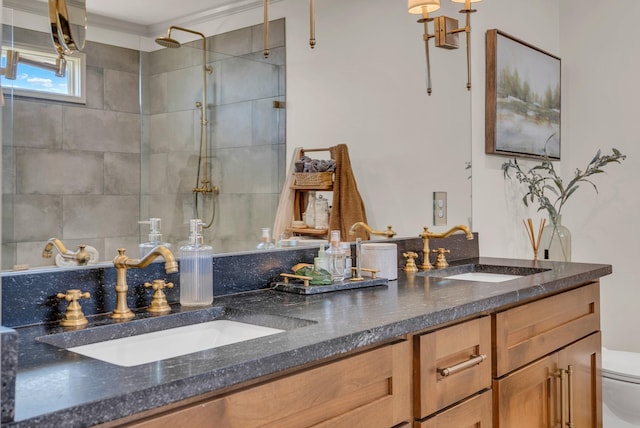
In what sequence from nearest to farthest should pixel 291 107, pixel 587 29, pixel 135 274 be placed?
pixel 135 274, pixel 291 107, pixel 587 29

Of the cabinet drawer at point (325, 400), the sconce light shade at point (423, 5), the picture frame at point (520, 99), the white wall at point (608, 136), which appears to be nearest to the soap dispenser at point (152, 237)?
the cabinet drawer at point (325, 400)

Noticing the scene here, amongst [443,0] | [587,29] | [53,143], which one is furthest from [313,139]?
[587,29]

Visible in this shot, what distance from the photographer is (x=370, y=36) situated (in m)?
2.20

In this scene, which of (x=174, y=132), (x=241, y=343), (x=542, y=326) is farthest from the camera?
(x=542, y=326)

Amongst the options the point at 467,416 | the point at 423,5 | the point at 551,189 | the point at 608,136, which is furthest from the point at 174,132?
the point at 608,136

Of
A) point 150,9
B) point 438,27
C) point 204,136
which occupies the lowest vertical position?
point 204,136

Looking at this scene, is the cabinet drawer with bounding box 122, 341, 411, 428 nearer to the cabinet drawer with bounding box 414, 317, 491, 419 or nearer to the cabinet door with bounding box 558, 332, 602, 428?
the cabinet drawer with bounding box 414, 317, 491, 419

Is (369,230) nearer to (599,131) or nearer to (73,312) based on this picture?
(73,312)

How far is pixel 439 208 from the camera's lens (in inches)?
97.2

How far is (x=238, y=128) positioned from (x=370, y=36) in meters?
0.78

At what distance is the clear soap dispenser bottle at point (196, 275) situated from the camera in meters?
1.43

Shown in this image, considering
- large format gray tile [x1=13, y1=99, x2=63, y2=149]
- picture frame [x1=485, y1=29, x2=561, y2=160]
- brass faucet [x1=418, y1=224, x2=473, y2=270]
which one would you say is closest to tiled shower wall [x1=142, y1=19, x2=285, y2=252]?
large format gray tile [x1=13, y1=99, x2=63, y2=149]

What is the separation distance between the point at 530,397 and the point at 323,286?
72 cm

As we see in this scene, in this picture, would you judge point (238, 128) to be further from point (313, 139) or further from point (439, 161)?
point (439, 161)
